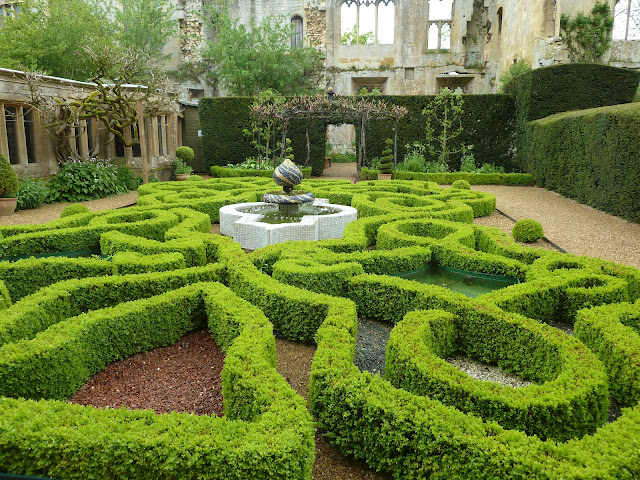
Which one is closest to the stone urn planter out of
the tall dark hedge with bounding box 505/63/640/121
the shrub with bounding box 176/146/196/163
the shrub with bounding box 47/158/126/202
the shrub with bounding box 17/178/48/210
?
the shrub with bounding box 17/178/48/210

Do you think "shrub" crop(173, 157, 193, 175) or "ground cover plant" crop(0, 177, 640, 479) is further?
"shrub" crop(173, 157, 193, 175)

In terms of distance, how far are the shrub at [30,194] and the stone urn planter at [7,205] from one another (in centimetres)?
74

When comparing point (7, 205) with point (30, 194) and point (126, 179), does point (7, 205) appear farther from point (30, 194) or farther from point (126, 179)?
point (126, 179)

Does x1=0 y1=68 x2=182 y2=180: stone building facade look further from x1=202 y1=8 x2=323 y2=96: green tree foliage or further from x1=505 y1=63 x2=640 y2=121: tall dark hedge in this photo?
x1=505 y1=63 x2=640 y2=121: tall dark hedge

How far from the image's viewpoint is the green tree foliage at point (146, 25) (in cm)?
2731

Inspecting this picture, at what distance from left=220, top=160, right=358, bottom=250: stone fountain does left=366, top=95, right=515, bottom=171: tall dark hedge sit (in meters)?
10.5

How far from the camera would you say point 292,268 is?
4969mm

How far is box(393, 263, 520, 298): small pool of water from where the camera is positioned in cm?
555

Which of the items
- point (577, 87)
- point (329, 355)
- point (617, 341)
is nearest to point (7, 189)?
point (329, 355)

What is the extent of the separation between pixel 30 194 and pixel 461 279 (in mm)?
10056

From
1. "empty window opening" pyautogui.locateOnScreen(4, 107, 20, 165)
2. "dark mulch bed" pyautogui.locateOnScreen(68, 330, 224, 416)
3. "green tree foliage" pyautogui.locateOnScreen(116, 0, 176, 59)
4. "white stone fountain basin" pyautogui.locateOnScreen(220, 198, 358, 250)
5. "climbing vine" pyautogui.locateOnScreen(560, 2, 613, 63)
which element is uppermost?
"green tree foliage" pyautogui.locateOnScreen(116, 0, 176, 59)

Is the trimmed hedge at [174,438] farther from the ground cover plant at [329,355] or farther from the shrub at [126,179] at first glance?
the shrub at [126,179]

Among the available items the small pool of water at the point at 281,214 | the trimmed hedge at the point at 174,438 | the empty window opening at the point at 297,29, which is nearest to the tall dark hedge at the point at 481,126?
the small pool of water at the point at 281,214

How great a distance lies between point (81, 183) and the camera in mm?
12812
